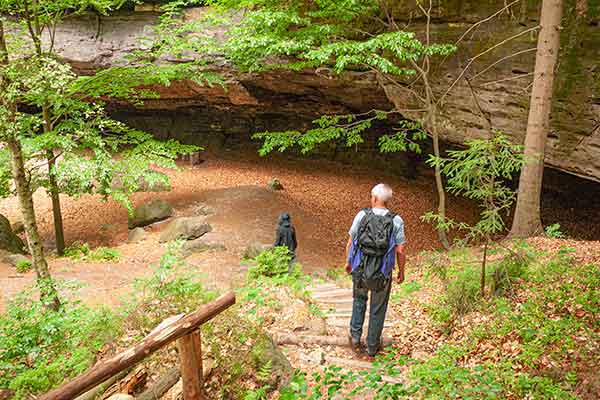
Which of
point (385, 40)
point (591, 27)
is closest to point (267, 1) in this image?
point (385, 40)

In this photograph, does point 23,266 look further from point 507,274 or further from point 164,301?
point 507,274

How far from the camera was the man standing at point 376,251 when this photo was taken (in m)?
4.10

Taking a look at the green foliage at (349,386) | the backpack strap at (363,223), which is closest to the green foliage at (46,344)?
the green foliage at (349,386)

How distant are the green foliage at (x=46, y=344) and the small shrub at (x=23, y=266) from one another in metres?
5.14

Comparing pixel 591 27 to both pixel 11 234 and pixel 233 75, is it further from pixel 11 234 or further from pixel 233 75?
pixel 11 234

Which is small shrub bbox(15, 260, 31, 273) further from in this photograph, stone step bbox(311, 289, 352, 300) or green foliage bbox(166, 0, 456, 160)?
stone step bbox(311, 289, 352, 300)

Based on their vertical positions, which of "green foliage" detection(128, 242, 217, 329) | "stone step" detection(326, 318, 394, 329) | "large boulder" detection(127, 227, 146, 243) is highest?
"green foliage" detection(128, 242, 217, 329)

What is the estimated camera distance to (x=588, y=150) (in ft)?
28.6

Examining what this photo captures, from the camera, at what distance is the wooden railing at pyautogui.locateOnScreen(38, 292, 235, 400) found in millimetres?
2613

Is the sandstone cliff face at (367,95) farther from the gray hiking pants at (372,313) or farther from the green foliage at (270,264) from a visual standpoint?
the gray hiking pants at (372,313)

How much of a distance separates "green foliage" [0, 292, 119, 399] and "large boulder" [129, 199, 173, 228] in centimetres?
858

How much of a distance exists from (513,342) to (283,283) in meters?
3.62

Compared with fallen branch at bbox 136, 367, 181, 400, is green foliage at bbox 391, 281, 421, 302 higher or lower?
lower

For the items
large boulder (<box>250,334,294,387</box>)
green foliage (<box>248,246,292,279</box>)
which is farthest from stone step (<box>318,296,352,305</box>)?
large boulder (<box>250,334,294,387</box>)
